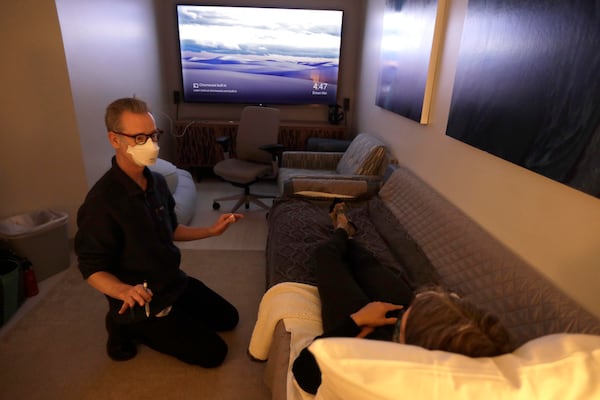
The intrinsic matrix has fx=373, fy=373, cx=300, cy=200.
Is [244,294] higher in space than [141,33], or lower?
lower

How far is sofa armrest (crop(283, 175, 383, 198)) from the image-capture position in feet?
9.00

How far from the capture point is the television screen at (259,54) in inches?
168

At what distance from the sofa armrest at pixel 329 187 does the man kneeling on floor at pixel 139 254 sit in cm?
102

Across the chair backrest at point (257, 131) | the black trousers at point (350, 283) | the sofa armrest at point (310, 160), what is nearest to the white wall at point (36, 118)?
the chair backrest at point (257, 131)

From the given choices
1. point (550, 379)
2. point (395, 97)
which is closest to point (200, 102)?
point (395, 97)

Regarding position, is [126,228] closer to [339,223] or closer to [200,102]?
[339,223]

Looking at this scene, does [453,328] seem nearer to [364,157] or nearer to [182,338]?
[182,338]

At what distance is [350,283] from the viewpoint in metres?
1.55

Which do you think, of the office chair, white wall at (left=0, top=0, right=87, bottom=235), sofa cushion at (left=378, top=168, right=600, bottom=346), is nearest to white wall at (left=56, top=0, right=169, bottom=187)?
white wall at (left=0, top=0, right=87, bottom=235)

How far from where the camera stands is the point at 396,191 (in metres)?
2.55

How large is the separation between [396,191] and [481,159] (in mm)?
783

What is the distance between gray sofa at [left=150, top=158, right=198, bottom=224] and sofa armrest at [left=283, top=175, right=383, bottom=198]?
997mm

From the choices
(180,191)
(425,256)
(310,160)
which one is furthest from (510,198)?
(180,191)

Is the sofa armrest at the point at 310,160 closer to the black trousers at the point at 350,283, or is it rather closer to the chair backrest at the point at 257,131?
the chair backrest at the point at 257,131
